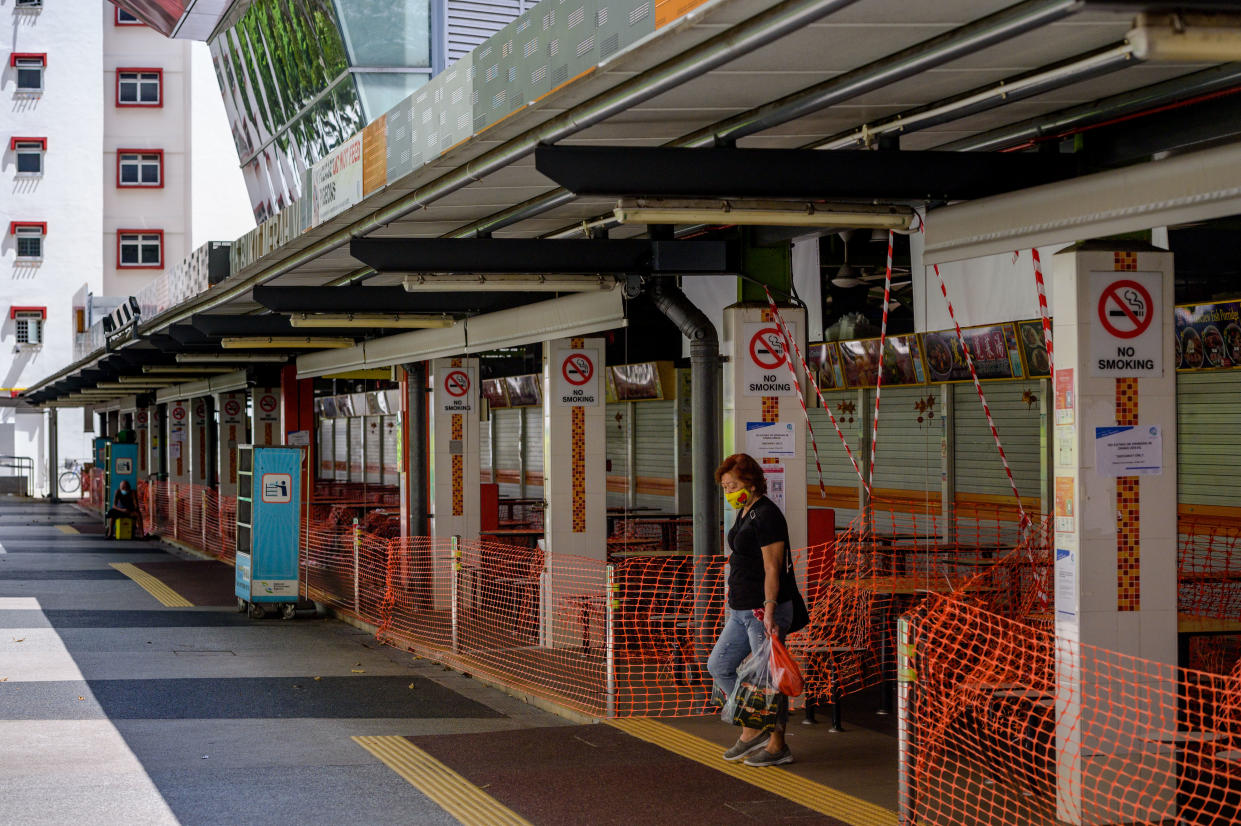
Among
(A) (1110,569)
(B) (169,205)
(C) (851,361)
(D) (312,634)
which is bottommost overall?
(D) (312,634)

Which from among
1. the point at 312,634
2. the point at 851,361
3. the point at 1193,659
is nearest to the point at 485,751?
the point at 1193,659

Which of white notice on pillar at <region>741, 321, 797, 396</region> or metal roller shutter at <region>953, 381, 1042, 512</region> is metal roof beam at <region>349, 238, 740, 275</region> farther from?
metal roller shutter at <region>953, 381, 1042, 512</region>

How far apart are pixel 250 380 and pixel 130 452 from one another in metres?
6.25

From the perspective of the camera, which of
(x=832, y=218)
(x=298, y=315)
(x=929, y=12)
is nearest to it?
(x=929, y=12)

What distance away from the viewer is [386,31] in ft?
85.1

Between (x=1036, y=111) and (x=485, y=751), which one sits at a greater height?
(x=1036, y=111)

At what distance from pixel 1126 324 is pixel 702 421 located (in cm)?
427

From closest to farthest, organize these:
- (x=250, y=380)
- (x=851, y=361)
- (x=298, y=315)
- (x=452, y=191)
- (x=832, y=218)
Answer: (x=832, y=218) → (x=452, y=191) → (x=298, y=315) → (x=851, y=361) → (x=250, y=380)

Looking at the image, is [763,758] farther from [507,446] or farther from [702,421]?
[507,446]

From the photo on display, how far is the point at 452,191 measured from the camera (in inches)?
379

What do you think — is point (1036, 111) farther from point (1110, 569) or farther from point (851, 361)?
point (851, 361)

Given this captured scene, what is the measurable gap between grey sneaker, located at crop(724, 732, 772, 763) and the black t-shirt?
2.52 ft

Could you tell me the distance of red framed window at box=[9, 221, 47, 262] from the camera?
2169 inches

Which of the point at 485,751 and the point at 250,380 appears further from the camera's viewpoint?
the point at 250,380
